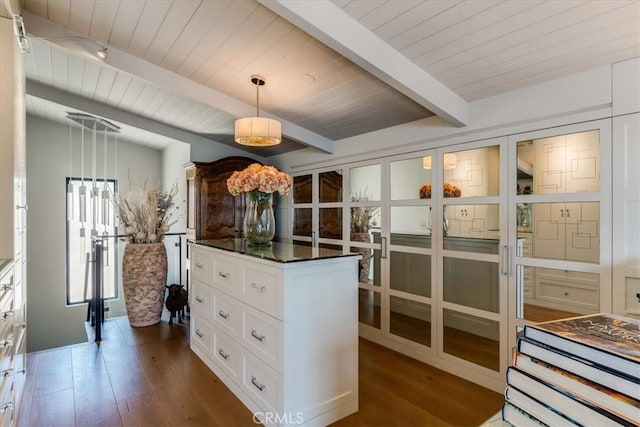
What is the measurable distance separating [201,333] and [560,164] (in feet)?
10.3

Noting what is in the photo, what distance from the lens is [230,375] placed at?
2494 mm

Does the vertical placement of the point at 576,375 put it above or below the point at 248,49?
below

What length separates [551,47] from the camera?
194cm

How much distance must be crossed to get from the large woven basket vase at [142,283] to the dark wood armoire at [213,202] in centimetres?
62

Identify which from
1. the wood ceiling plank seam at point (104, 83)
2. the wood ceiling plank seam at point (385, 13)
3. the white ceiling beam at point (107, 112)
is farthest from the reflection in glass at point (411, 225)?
the white ceiling beam at point (107, 112)

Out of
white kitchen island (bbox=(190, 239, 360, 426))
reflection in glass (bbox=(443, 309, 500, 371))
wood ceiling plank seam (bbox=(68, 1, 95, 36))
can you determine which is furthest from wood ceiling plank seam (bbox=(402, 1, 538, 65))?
wood ceiling plank seam (bbox=(68, 1, 95, 36))

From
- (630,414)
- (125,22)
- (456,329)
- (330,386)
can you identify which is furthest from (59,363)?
(630,414)

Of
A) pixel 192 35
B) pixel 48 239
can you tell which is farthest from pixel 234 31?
pixel 48 239

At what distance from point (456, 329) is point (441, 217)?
0.97 metres

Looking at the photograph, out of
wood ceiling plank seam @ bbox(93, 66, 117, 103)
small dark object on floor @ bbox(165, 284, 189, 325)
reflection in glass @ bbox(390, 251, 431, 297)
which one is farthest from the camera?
small dark object on floor @ bbox(165, 284, 189, 325)

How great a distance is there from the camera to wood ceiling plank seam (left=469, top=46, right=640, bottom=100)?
1.90m

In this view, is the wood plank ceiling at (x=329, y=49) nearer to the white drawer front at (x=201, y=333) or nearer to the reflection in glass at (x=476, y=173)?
the reflection in glass at (x=476, y=173)

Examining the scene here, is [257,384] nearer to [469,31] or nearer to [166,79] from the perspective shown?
[469,31]

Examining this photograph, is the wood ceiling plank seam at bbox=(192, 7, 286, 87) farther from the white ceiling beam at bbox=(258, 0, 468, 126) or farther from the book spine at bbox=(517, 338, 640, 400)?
the book spine at bbox=(517, 338, 640, 400)
